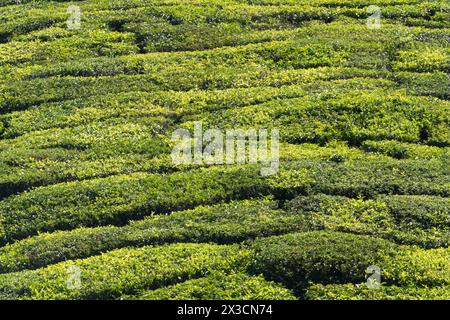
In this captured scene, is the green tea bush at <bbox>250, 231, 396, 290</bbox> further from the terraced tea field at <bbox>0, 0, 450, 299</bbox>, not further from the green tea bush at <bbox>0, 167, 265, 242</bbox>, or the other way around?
the green tea bush at <bbox>0, 167, 265, 242</bbox>

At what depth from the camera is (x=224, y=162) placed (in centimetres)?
3912

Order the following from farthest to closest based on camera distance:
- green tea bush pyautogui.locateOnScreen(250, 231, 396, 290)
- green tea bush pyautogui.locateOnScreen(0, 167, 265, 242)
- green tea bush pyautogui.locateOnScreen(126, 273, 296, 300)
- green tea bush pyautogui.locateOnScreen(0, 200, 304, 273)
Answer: green tea bush pyautogui.locateOnScreen(0, 167, 265, 242), green tea bush pyautogui.locateOnScreen(0, 200, 304, 273), green tea bush pyautogui.locateOnScreen(250, 231, 396, 290), green tea bush pyautogui.locateOnScreen(126, 273, 296, 300)

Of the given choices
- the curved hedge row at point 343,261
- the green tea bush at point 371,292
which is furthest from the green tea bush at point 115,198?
the green tea bush at point 371,292

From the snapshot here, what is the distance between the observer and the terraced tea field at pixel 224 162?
103 ft

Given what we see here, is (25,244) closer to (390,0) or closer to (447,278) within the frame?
(447,278)

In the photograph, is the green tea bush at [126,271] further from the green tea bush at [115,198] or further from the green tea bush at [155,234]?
the green tea bush at [115,198]

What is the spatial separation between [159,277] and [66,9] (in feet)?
99.8

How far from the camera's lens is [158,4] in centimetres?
5556

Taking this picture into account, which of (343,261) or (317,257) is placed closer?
(343,261)

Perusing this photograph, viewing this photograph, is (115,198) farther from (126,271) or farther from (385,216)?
(385,216)

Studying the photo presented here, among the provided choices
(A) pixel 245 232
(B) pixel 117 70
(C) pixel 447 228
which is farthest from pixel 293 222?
(B) pixel 117 70

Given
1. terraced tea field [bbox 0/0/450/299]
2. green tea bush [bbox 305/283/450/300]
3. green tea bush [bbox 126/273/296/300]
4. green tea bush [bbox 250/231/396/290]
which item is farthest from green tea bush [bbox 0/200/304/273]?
green tea bush [bbox 305/283/450/300]

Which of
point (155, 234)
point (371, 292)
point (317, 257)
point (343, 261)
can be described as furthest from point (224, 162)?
point (371, 292)

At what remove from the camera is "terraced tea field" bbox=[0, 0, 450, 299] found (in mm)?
31391
